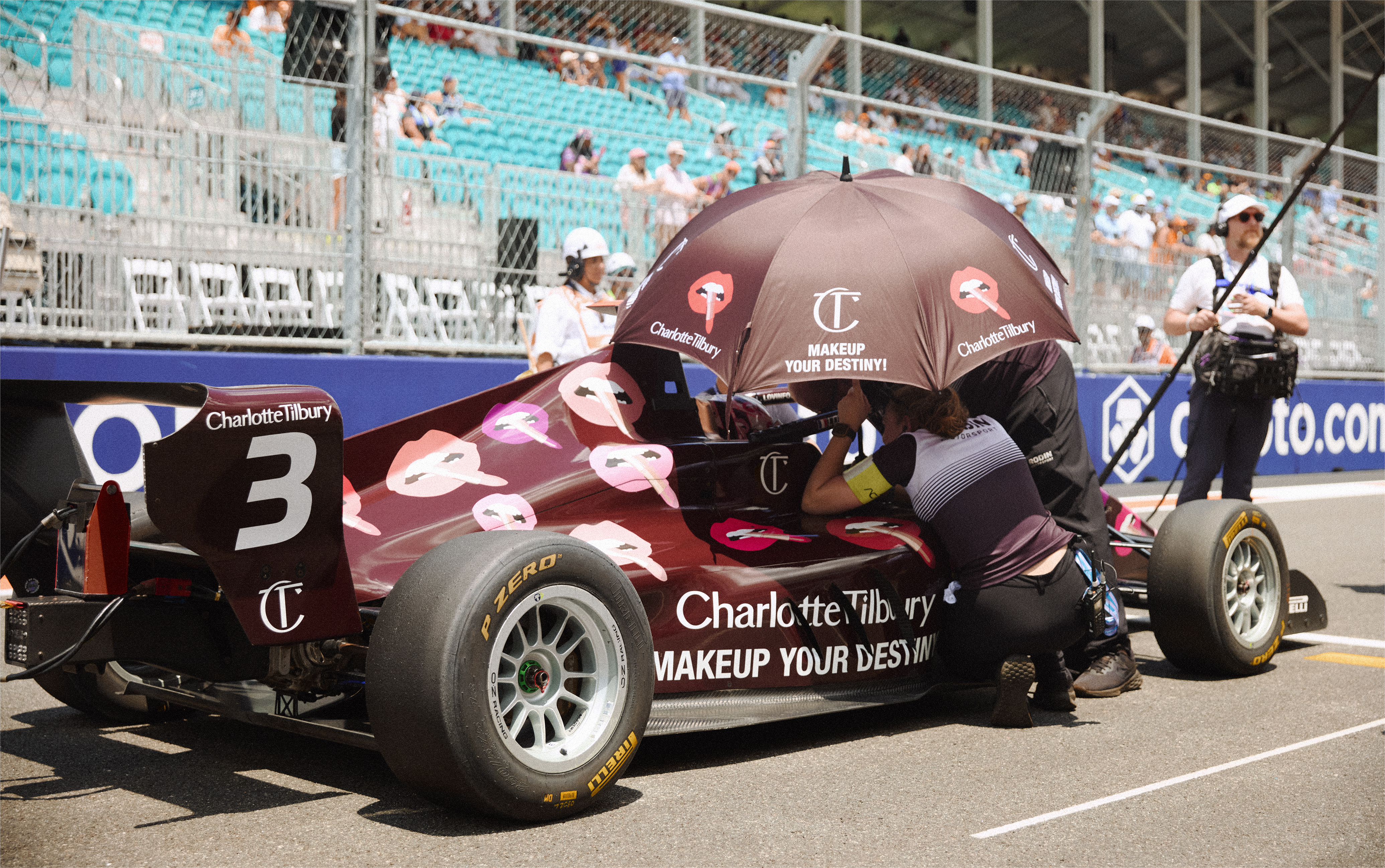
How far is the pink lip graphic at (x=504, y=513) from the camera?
3982 millimetres

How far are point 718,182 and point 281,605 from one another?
748 cm

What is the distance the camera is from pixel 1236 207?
21.9 ft

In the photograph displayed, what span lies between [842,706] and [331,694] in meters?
1.52

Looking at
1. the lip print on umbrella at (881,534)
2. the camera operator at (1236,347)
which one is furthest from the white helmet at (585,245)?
the lip print on umbrella at (881,534)

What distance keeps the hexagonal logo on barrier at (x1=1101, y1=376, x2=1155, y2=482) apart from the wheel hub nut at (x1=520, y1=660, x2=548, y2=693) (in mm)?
10227

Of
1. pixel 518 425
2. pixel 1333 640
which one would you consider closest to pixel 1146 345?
pixel 1333 640

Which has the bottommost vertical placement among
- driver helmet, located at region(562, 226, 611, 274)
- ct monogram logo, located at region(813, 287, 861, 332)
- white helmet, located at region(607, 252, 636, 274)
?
ct monogram logo, located at region(813, 287, 861, 332)


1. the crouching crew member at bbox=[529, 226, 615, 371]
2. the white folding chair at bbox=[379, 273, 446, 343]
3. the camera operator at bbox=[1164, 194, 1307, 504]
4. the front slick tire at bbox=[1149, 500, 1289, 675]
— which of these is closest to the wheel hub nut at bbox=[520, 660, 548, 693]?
the front slick tire at bbox=[1149, 500, 1289, 675]

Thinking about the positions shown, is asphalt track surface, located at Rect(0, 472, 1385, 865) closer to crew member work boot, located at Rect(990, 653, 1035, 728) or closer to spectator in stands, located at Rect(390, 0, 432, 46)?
crew member work boot, located at Rect(990, 653, 1035, 728)

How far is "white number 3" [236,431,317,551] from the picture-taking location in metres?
3.26

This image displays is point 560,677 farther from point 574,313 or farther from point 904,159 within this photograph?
point 904,159

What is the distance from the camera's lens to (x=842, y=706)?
428 cm

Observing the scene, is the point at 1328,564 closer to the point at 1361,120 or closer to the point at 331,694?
the point at 331,694

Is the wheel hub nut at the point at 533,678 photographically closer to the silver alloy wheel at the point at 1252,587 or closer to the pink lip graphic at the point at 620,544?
the pink lip graphic at the point at 620,544
